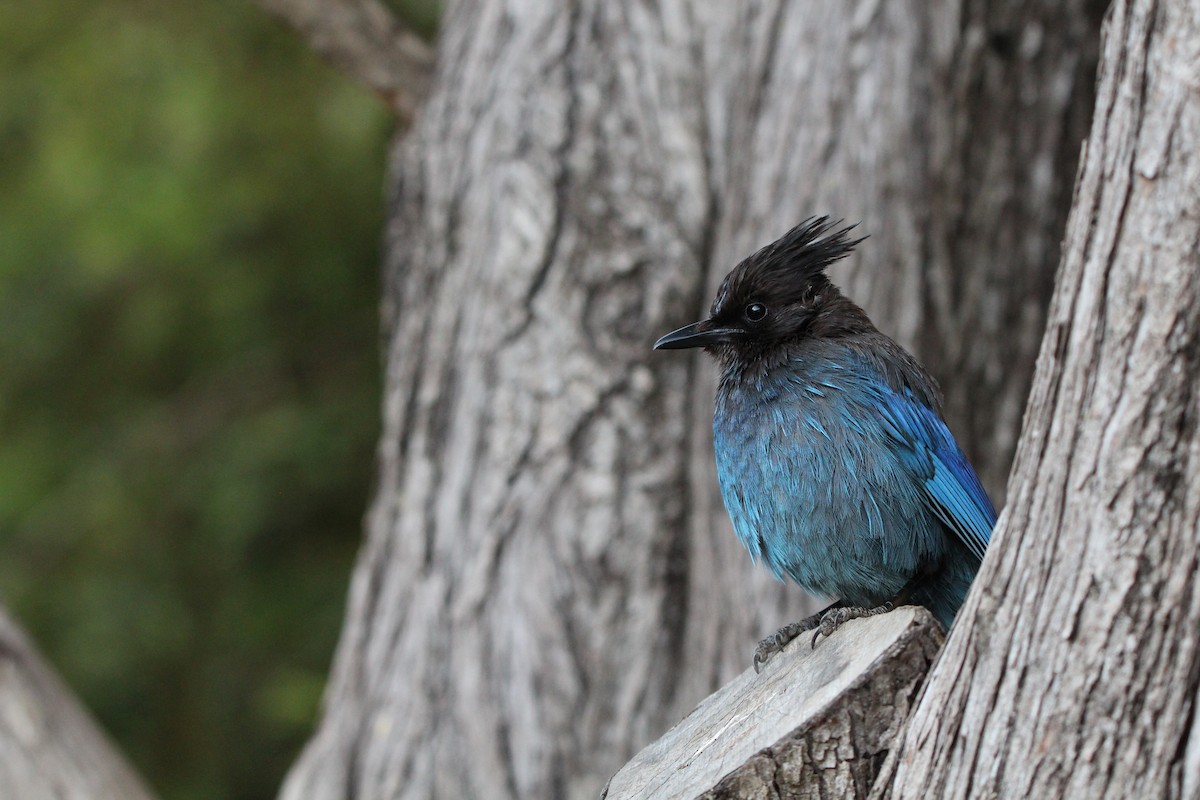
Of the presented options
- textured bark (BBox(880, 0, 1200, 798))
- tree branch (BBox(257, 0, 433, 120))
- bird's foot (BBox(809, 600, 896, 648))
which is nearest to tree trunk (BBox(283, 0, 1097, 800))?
tree branch (BBox(257, 0, 433, 120))

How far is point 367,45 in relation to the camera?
14.8 feet

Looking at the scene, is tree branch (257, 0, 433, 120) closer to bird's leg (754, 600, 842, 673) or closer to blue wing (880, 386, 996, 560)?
blue wing (880, 386, 996, 560)

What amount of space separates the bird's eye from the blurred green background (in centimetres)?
275

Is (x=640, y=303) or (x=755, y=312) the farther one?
(x=640, y=303)

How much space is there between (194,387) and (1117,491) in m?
5.39

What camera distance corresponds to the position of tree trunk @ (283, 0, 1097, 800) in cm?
382

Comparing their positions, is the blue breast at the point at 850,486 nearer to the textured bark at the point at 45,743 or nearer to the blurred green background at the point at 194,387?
the textured bark at the point at 45,743

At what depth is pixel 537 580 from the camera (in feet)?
12.7

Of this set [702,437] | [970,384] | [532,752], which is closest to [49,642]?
[532,752]

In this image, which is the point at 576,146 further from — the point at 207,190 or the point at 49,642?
the point at 49,642

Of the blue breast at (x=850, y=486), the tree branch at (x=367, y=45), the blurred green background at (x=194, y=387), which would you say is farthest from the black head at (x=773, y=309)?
the blurred green background at (x=194, y=387)

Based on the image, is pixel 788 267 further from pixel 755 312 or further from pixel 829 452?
pixel 829 452

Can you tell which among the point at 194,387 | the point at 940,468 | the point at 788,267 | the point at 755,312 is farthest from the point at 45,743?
the point at 194,387

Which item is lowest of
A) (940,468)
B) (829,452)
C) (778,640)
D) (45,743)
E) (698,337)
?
(45,743)
